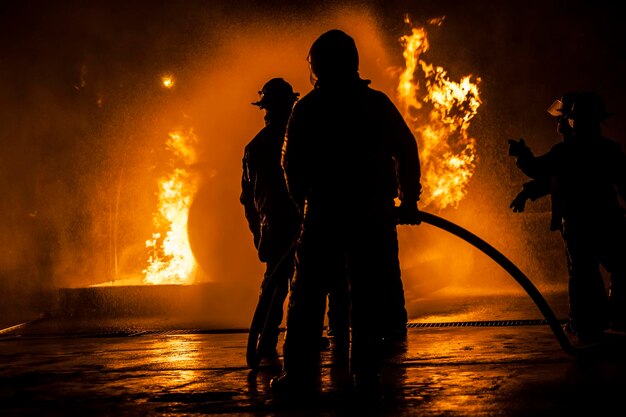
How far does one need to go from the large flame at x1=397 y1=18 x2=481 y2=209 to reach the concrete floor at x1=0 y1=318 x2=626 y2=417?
28.5ft

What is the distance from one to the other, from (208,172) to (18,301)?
564 centimetres

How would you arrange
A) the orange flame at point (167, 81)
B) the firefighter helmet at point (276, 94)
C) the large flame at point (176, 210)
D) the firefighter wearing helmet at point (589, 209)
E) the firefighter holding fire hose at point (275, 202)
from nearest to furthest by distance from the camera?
the firefighter wearing helmet at point (589, 209) < the firefighter holding fire hose at point (275, 202) < the firefighter helmet at point (276, 94) < the large flame at point (176, 210) < the orange flame at point (167, 81)

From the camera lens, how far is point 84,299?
38.8 feet

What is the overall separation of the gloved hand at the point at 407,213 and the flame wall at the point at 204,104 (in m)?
9.90

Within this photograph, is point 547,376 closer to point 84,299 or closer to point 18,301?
point 84,299

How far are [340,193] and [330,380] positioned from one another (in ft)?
3.80

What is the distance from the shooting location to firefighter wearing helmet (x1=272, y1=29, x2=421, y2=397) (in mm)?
3865

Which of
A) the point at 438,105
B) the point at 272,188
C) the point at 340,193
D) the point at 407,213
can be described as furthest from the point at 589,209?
the point at 438,105

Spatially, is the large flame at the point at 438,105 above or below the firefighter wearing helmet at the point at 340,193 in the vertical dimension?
above

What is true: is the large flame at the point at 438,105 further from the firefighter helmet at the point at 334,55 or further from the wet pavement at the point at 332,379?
the firefighter helmet at the point at 334,55

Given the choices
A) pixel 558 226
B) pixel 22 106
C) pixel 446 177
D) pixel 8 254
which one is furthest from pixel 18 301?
pixel 558 226

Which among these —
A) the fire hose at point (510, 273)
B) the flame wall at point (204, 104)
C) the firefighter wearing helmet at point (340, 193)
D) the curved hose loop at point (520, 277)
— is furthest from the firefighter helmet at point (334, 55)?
the flame wall at point (204, 104)

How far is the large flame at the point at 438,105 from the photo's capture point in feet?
50.6

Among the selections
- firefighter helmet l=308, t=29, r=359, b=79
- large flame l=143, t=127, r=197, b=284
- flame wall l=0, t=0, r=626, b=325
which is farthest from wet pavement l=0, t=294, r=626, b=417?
large flame l=143, t=127, r=197, b=284
